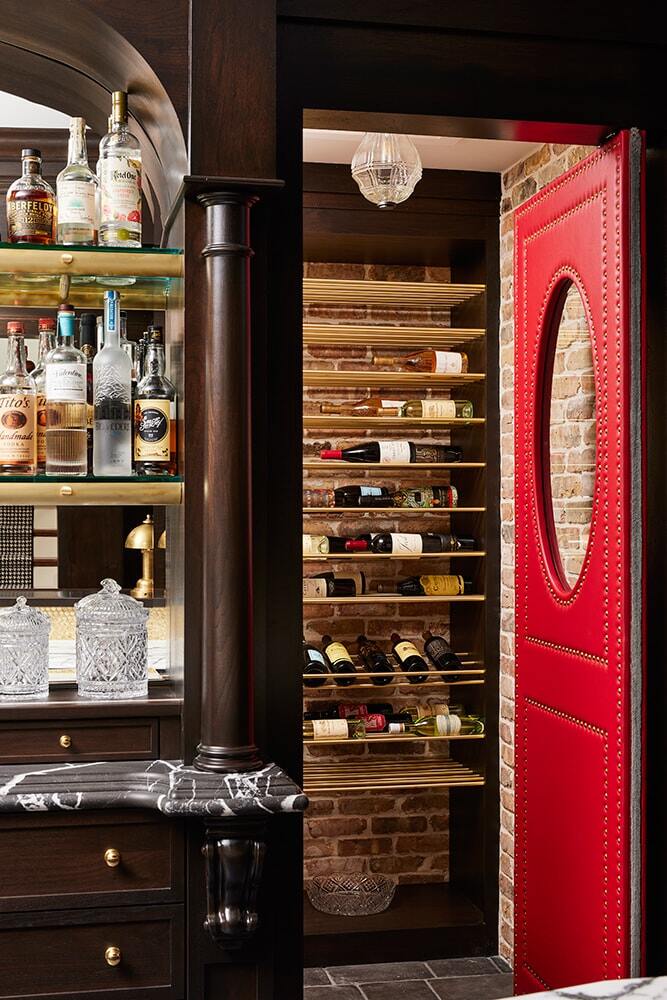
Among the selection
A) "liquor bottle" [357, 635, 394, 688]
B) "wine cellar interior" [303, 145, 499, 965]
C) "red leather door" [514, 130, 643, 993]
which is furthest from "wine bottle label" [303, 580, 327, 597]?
"red leather door" [514, 130, 643, 993]

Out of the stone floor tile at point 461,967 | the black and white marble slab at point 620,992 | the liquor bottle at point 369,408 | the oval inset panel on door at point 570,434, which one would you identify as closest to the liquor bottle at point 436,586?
the liquor bottle at point 369,408

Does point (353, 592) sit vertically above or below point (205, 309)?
below

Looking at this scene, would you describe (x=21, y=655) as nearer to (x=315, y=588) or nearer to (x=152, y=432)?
(x=152, y=432)

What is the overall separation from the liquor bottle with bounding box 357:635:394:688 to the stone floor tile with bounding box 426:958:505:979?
1.05 meters

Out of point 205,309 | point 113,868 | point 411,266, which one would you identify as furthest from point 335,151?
point 113,868

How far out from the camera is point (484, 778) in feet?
14.0

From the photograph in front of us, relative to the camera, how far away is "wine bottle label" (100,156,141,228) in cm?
227

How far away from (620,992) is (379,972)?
3.54m

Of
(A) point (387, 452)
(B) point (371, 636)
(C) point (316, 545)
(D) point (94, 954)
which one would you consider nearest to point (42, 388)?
(D) point (94, 954)

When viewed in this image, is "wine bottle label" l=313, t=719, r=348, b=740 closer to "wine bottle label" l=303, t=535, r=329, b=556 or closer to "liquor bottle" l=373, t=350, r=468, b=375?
"wine bottle label" l=303, t=535, r=329, b=556

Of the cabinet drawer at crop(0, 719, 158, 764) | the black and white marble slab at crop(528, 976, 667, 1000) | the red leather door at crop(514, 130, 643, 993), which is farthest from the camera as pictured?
the red leather door at crop(514, 130, 643, 993)

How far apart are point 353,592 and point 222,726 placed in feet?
7.37

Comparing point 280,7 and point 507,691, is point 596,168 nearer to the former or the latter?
point 280,7

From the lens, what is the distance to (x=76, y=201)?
89.7 inches
